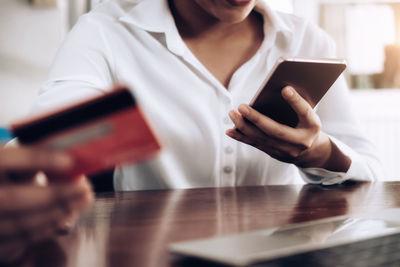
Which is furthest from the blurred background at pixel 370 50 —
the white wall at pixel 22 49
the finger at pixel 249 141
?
the finger at pixel 249 141

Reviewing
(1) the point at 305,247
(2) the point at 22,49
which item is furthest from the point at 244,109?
(2) the point at 22,49

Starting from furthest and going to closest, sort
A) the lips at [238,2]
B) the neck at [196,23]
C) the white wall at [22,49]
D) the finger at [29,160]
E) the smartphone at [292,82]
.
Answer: the white wall at [22,49] < the neck at [196,23] < the lips at [238,2] < the smartphone at [292,82] < the finger at [29,160]

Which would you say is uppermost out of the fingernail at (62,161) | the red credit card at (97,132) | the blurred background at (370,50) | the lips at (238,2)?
the red credit card at (97,132)

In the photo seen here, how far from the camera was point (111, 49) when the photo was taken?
121 cm

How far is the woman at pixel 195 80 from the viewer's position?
3.66 ft

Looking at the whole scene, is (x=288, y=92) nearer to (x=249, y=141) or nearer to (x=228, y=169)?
(x=249, y=141)

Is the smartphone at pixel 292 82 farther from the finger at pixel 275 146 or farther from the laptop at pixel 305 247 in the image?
the laptop at pixel 305 247

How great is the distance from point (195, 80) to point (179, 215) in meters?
0.59

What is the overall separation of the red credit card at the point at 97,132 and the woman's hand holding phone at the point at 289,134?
1.58ft

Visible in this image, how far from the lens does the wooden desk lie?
0.42 m

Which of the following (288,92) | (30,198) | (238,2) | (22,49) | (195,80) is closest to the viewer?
(30,198)

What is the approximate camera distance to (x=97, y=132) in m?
0.38

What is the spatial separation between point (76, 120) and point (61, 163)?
0.11ft

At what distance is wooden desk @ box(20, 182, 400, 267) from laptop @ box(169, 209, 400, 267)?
1.2 inches
